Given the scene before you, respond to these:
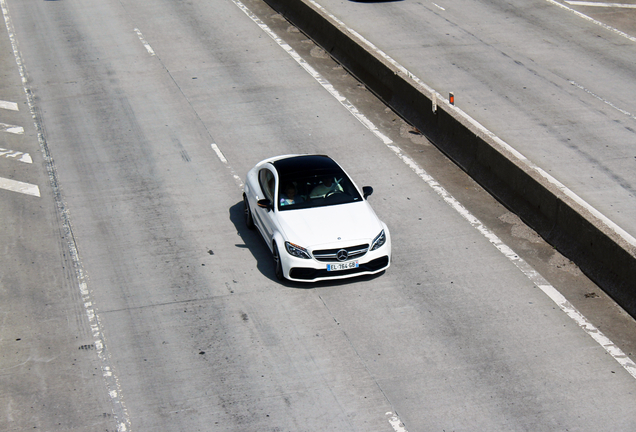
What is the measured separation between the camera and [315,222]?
38.9 ft

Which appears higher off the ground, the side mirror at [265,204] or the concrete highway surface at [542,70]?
the side mirror at [265,204]

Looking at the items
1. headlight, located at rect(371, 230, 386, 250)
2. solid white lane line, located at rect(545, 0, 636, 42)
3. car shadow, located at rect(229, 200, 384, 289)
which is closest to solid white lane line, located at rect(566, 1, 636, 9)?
solid white lane line, located at rect(545, 0, 636, 42)

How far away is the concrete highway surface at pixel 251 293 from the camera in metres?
9.25

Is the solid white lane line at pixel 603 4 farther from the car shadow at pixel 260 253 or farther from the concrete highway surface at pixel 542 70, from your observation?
the car shadow at pixel 260 253

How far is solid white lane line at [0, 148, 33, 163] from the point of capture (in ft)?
52.6

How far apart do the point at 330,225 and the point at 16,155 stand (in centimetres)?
809

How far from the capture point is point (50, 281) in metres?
11.8

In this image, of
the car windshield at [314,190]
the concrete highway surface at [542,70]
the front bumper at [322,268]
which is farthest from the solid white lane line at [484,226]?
the car windshield at [314,190]

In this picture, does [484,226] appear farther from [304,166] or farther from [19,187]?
[19,187]

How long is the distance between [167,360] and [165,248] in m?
3.07

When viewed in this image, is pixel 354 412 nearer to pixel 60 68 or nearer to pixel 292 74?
pixel 292 74

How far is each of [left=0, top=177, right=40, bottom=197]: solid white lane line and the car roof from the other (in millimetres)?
4929

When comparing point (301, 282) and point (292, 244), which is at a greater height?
point (292, 244)

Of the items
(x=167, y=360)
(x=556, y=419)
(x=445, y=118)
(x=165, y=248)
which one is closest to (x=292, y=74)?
(x=445, y=118)
